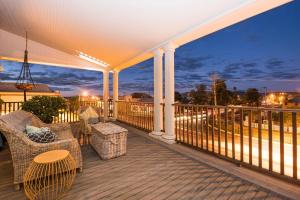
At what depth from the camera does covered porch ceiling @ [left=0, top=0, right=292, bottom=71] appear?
2742mm

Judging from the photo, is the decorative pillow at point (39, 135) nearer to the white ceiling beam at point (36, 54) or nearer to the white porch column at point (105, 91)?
the white ceiling beam at point (36, 54)

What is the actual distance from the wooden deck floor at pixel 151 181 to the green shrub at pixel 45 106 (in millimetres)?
1060

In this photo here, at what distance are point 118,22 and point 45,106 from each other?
253cm

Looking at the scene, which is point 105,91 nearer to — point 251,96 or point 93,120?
point 93,120

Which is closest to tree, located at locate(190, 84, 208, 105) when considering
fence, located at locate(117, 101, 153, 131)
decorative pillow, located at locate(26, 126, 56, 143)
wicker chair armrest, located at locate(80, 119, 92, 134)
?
fence, located at locate(117, 101, 153, 131)

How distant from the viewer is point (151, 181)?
2.35 meters

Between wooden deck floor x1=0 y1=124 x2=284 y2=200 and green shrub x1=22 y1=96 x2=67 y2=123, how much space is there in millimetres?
1060

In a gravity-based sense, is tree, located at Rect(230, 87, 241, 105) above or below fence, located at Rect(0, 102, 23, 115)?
above

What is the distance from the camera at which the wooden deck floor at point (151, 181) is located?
203 cm

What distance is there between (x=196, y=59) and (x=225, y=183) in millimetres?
32638

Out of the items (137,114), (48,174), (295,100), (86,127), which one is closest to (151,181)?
(48,174)

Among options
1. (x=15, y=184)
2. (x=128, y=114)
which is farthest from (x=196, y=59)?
(x=15, y=184)

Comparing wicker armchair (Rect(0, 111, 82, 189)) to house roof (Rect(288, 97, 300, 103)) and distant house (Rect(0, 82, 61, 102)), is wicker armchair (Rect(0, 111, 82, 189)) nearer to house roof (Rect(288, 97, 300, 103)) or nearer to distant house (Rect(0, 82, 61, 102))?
distant house (Rect(0, 82, 61, 102))

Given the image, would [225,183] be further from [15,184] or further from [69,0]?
[69,0]
